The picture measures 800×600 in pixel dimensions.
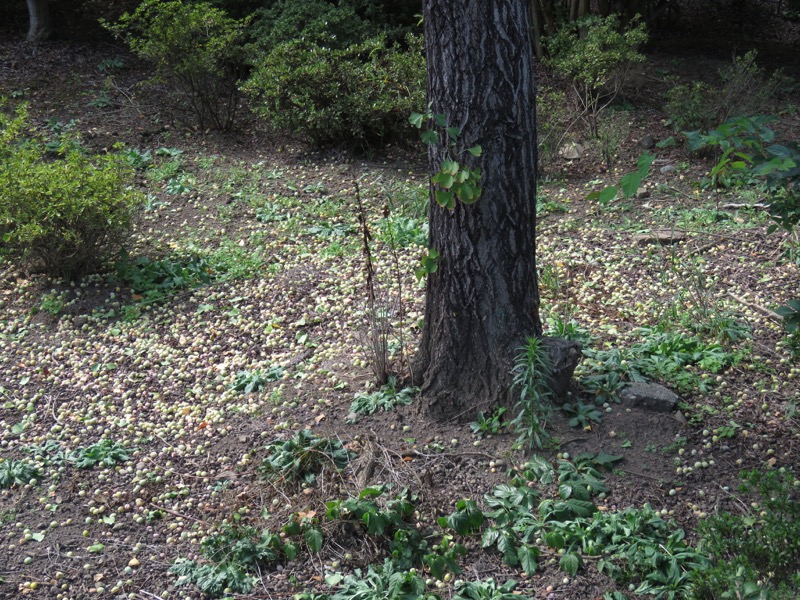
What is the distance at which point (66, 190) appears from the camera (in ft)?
17.3

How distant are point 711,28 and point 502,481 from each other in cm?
948

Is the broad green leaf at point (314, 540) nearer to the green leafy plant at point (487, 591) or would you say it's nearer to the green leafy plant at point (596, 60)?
the green leafy plant at point (487, 591)

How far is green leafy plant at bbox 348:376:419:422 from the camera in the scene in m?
3.88

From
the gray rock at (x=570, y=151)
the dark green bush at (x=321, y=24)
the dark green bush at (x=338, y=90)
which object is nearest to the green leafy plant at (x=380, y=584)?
the dark green bush at (x=338, y=90)

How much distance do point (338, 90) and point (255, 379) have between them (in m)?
3.66

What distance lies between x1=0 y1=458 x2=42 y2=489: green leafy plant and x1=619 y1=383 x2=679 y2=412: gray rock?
2.87 meters

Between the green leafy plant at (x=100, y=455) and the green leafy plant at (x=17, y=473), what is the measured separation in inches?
6.9

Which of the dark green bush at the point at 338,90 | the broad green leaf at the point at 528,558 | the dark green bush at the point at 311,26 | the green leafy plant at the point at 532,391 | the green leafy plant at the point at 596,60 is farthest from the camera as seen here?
the dark green bush at the point at 311,26

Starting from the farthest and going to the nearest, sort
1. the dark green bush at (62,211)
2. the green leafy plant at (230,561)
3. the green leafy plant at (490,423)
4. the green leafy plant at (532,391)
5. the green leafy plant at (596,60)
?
the green leafy plant at (596,60)
the dark green bush at (62,211)
the green leafy plant at (490,423)
the green leafy plant at (532,391)
the green leafy plant at (230,561)

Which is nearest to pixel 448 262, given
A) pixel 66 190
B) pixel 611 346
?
pixel 611 346

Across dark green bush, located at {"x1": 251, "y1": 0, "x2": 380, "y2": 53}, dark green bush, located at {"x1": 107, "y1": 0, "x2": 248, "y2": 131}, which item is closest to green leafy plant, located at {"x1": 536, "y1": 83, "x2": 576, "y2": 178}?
dark green bush, located at {"x1": 251, "y1": 0, "x2": 380, "y2": 53}

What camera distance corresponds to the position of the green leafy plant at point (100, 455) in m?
3.96

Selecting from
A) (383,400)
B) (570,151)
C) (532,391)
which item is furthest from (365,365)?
(570,151)

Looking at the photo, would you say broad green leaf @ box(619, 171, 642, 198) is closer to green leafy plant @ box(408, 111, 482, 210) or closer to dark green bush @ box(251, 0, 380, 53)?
green leafy plant @ box(408, 111, 482, 210)
